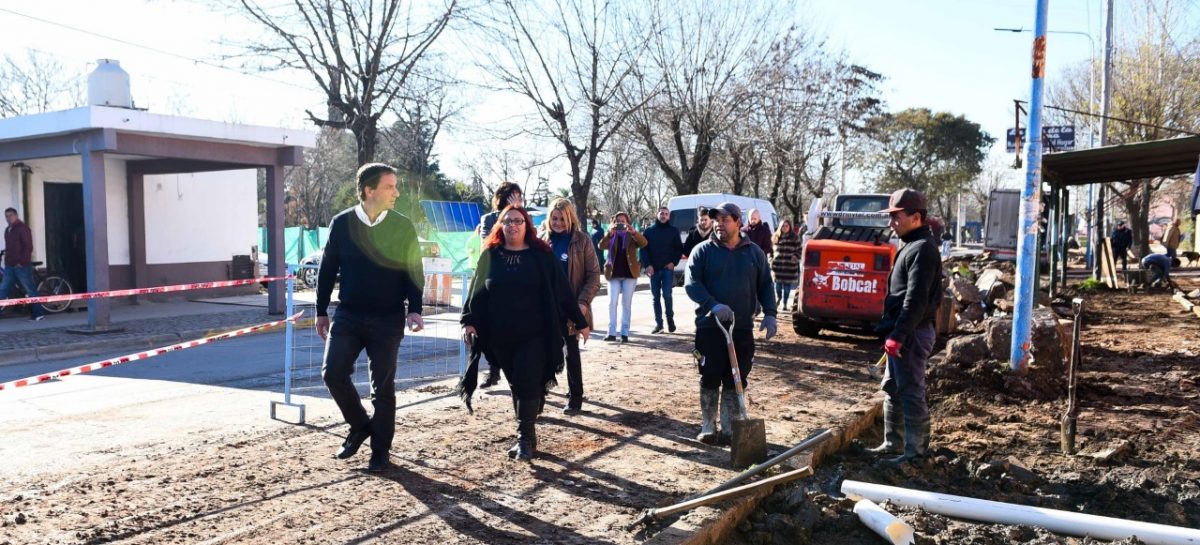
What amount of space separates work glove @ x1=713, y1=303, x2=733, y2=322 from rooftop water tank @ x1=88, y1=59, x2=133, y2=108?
13.2 meters

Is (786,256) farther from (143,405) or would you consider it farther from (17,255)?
(17,255)

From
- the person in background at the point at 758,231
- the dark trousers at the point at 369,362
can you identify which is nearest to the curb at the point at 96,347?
the person in background at the point at 758,231

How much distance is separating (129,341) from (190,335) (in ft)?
2.80

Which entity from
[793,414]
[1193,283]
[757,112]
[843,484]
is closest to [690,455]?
[843,484]

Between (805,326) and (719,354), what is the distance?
6.38 m

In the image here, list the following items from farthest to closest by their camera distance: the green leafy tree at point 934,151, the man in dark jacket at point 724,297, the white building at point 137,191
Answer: the green leafy tree at point 934,151, the white building at point 137,191, the man in dark jacket at point 724,297

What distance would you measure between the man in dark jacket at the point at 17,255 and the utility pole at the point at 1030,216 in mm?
14627

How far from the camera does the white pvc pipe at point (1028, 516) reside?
4277mm

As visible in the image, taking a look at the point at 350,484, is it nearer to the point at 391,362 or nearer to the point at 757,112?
the point at 391,362

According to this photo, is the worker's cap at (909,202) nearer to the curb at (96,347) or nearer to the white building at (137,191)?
the curb at (96,347)

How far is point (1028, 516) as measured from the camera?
457 cm

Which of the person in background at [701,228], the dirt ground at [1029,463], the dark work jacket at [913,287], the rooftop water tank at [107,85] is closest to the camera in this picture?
the dirt ground at [1029,463]

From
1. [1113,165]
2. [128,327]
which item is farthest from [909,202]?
[128,327]

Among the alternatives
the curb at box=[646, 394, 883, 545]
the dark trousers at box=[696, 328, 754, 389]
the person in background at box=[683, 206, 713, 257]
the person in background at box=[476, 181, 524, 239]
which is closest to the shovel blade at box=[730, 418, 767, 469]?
the curb at box=[646, 394, 883, 545]
